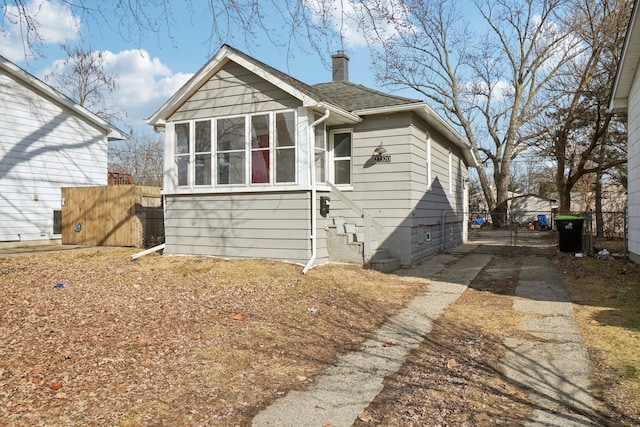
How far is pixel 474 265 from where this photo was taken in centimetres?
1133

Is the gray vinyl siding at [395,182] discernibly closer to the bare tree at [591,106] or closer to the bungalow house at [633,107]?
the bungalow house at [633,107]

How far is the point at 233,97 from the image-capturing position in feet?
34.2

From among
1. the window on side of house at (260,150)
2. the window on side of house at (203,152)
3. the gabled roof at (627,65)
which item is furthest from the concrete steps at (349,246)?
the gabled roof at (627,65)

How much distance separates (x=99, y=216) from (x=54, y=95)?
4.26 meters

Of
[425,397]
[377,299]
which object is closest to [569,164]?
[377,299]

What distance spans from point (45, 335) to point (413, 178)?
8.31 metres

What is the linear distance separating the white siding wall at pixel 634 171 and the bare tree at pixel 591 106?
816cm

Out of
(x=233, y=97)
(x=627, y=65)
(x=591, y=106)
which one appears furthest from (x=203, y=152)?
(x=591, y=106)

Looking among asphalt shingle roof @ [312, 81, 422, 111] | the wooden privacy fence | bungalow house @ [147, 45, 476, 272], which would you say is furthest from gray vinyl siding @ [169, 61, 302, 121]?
the wooden privacy fence

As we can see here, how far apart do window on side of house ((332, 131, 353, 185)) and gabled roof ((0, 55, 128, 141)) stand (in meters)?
8.85

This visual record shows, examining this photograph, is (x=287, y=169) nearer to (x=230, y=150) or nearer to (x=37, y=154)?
(x=230, y=150)

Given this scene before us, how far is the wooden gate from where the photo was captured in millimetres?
12375

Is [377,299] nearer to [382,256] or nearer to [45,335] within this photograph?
[382,256]

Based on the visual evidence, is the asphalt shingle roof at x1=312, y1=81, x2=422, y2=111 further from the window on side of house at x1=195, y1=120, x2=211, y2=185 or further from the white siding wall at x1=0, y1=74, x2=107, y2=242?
the white siding wall at x1=0, y1=74, x2=107, y2=242
